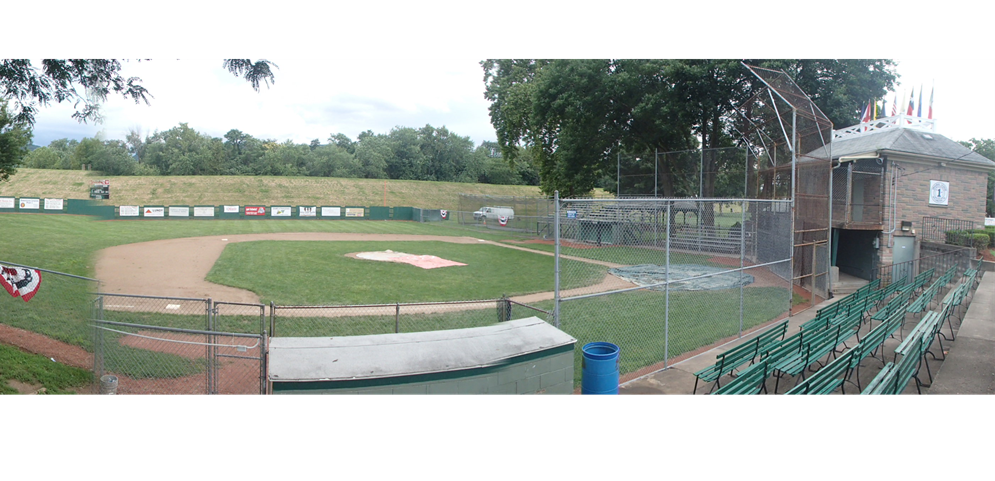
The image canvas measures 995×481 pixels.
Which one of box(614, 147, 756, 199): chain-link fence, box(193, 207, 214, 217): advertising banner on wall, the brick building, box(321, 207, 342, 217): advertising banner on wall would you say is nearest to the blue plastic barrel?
the brick building

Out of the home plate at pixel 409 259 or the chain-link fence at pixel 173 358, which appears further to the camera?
the home plate at pixel 409 259

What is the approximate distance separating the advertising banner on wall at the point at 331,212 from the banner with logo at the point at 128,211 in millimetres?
13283

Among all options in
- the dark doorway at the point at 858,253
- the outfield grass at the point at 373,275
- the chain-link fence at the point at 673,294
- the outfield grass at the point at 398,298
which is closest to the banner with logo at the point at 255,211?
the outfield grass at the point at 398,298

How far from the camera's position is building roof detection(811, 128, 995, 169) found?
58.0 feet

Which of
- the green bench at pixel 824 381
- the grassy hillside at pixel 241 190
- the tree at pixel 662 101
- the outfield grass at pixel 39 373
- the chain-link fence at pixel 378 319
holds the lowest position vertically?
the outfield grass at pixel 39 373

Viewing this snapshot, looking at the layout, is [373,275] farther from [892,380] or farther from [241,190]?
[241,190]

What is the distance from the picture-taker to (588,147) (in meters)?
28.2

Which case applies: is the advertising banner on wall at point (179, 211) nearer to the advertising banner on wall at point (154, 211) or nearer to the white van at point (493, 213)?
the advertising banner on wall at point (154, 211)

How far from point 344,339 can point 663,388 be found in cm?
439

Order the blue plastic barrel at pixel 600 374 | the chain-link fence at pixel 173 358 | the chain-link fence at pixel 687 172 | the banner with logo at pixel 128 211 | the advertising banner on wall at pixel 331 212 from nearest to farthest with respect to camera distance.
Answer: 1. the blue plastic barrel at pixel 600 374
2. the chain-link fence at pixel 173 358
3. the chain-link fence at pixel 687 172
4. the banner with logo at pixel 128 211
5. the advertising banner on wall at pixel 331 212

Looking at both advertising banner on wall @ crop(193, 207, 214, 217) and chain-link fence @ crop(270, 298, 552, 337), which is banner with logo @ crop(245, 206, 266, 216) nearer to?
advertising banner on wall @ crop(193, 207, 214, 217)

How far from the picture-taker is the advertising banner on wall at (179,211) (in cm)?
4100
